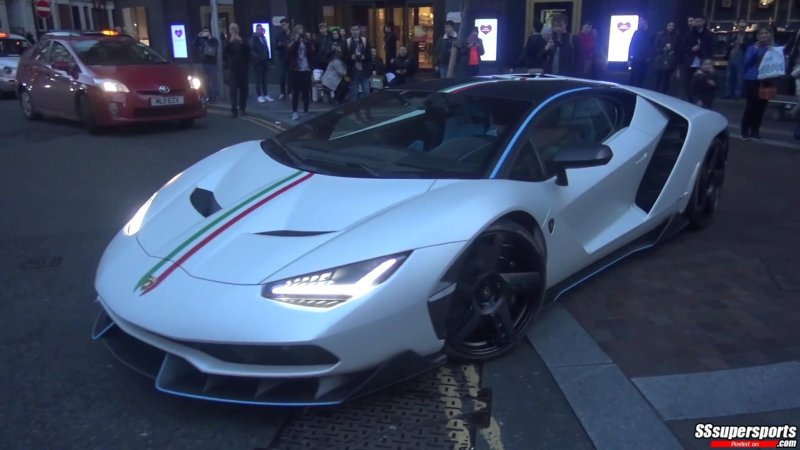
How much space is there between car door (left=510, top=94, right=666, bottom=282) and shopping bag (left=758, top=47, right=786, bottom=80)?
536 centimetres

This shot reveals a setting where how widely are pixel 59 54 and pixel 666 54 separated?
10.7m

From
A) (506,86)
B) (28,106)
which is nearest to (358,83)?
(28,106)

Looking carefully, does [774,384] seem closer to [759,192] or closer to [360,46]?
[759,192]

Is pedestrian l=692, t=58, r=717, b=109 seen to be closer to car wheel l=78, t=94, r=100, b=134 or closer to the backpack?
car wheel l=78, t=94, r=100, b=134

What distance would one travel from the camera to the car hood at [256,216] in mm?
2818

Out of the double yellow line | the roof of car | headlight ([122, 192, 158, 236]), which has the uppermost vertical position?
the roof of car

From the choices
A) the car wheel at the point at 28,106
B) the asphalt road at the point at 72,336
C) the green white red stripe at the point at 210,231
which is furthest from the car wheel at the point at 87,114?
the green white red stripe at the point at 210,231

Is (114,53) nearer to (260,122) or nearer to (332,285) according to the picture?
(260,122)

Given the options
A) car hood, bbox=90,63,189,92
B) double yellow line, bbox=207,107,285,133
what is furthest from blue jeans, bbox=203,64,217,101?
car hood, bbox=90,63,189,92

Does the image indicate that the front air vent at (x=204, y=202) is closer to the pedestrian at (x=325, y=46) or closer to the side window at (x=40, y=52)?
the side window at (x=40, y=52)

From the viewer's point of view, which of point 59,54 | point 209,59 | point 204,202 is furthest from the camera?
point 209,59

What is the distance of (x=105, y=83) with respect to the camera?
1056 centimetres

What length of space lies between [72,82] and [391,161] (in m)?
9.34

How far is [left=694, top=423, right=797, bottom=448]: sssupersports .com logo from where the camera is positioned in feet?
8.71
